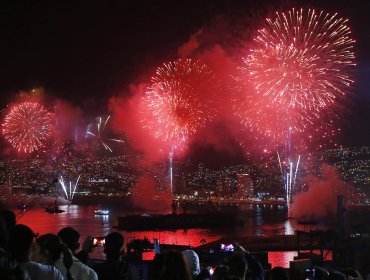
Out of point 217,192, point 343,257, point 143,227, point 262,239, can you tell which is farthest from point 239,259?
point 217,192

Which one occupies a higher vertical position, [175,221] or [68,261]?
[68,261]

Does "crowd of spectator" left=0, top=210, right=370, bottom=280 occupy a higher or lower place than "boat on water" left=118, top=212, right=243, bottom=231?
higher

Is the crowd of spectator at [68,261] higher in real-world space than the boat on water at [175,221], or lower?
higher

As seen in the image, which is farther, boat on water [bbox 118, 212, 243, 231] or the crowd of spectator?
boat on water [bbox 118, 212, 243, 231]

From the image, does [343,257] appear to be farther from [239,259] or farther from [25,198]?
[25,198]

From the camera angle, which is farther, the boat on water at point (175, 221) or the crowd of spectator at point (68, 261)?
the boat on water at point (175, 221)

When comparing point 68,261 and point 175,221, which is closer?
point 68,261

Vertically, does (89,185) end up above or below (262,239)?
above

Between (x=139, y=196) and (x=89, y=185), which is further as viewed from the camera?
(x=89, y=185)
